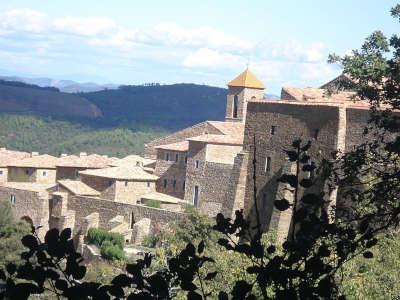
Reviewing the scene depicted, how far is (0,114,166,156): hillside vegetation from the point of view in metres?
91.6

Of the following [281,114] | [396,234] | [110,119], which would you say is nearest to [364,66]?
[281,114]

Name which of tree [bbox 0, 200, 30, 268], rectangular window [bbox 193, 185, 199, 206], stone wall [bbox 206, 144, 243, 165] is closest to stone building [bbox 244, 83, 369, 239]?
tree [bbox 0, 200, 30, 268]

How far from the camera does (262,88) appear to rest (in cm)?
6194

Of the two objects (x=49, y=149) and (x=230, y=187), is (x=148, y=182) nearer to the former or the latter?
(x=230, y=187)

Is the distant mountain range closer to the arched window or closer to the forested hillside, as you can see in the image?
the forested hillside

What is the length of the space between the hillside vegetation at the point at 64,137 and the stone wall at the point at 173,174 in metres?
35.9

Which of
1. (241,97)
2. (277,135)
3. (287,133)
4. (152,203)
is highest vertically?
(241,97)

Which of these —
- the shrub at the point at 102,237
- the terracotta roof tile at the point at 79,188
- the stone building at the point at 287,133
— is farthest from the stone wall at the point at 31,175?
the stone building at the point at 287,133

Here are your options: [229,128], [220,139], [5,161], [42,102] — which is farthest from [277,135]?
[42,102]

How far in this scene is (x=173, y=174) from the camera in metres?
49.6

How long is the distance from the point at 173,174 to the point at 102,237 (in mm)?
9140

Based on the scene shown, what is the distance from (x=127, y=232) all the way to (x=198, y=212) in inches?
186

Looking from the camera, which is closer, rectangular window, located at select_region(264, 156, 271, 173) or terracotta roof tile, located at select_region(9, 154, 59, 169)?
rectangular window, located at select_region(264, 156, 271, 173)

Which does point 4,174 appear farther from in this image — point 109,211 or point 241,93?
Answer: point 241,93
